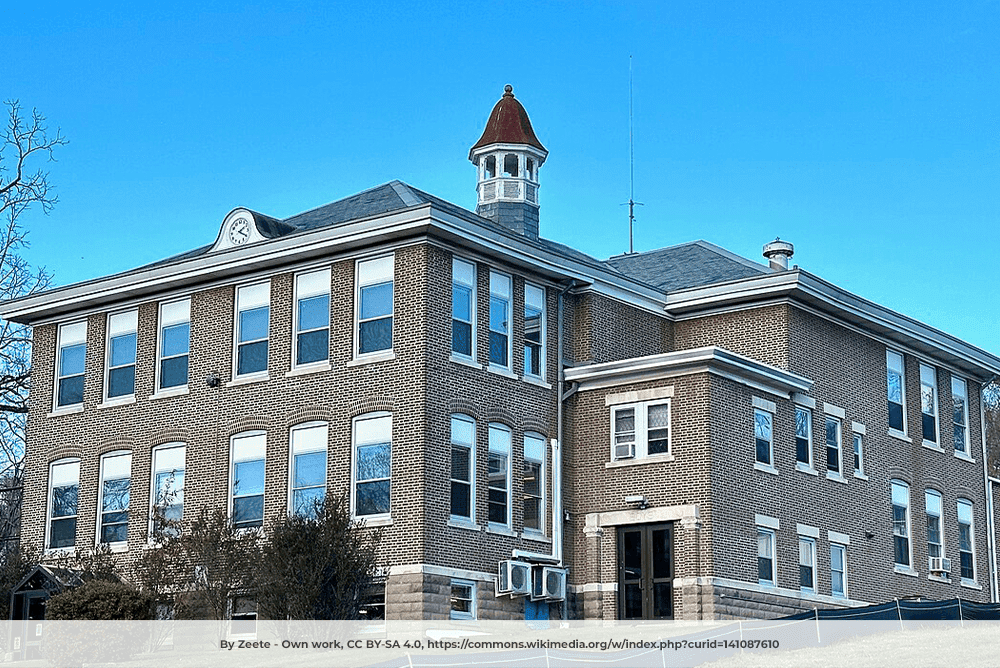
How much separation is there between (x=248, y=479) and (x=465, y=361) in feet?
18.0

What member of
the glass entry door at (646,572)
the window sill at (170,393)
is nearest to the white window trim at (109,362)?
the window sill at (170,393)

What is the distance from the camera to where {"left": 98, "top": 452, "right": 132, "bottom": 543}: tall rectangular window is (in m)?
36.8

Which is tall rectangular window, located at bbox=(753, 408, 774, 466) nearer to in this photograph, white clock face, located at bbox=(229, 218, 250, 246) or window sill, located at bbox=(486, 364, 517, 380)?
window sill, located at bbox=(486, 364, 517, 380)

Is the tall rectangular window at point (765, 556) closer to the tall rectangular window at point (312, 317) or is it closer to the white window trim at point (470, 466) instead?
the white window trim at point (470, 466)

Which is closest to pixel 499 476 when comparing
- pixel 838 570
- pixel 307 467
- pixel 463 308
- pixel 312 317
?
pixel 463 308

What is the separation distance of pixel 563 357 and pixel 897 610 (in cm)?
948

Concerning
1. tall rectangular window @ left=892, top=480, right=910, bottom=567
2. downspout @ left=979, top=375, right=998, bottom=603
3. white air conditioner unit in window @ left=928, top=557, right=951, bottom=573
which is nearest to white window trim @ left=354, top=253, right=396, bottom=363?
tall rectangular window @ left=892, top=480, right=910, bottom=567

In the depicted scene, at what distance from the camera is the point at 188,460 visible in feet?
117

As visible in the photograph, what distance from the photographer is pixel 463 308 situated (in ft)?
111

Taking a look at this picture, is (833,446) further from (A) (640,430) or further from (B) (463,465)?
(B) (463,465)

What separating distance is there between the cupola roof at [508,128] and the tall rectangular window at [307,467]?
11301 millimetres

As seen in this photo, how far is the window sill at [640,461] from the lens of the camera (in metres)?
34.5

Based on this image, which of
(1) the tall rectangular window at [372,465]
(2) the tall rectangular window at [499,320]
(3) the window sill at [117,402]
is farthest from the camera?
(3) the window sill at [117,402]

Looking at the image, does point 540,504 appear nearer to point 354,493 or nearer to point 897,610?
point 354,493
